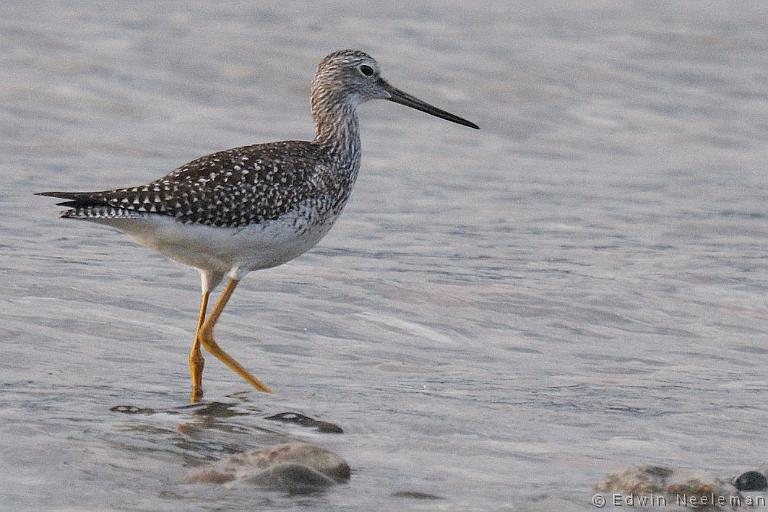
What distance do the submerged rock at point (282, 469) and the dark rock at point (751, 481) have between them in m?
1.94

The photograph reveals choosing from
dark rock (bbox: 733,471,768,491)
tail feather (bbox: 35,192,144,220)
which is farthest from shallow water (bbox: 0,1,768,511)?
tail feather (bbox: 35,192,144,220)

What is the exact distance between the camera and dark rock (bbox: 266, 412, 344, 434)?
8391 millimetres

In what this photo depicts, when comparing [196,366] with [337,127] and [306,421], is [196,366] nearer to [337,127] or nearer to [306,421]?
[306,421]

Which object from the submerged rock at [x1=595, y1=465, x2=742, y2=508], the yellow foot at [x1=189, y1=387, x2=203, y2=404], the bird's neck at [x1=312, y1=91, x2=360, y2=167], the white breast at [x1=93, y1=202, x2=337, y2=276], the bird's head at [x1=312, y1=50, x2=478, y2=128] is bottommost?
the yellow foot at [x1=189, y1=387, x2=203, y2=404]

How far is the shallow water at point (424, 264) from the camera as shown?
803 cm

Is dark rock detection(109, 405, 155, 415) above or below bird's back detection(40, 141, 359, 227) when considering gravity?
below

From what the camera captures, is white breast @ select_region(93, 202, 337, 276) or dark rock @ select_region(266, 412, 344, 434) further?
white breast @ select_region(93, 202, 337, 276)

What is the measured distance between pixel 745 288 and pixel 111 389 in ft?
20.4

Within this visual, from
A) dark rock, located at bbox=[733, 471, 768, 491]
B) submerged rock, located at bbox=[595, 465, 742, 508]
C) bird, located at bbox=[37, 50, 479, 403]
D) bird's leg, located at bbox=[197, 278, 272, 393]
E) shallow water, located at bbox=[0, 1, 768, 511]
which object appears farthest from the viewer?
bird's leg, located at bbox=[197, 278, 272, 393]

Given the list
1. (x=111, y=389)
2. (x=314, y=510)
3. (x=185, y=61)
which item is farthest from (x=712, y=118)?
(x=314, y=510)

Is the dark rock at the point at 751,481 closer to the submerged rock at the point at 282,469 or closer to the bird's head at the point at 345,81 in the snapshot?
the submerged rock at the point at 282,469

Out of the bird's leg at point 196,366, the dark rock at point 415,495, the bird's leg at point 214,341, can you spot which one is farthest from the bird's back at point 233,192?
the dark rock at point 415,495

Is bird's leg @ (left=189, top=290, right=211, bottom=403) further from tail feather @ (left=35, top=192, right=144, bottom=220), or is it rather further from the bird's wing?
tail feather @ (left=35, top=192, right=144, bottom=220)

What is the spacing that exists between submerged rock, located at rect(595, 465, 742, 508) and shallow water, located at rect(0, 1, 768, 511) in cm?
20
